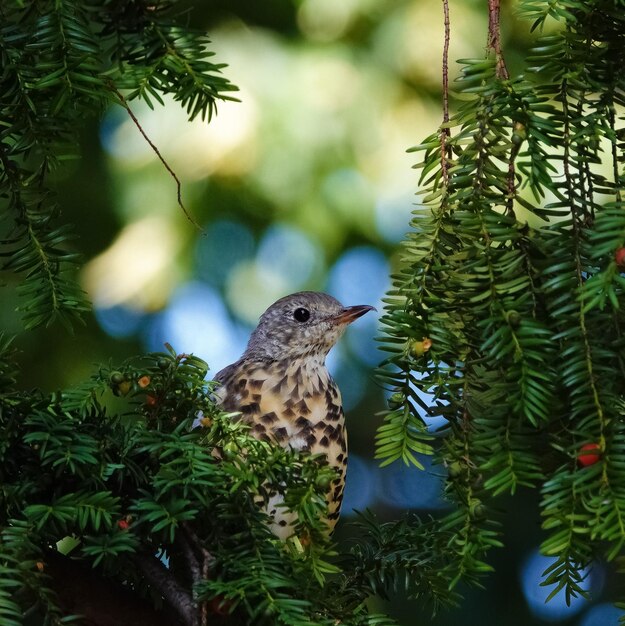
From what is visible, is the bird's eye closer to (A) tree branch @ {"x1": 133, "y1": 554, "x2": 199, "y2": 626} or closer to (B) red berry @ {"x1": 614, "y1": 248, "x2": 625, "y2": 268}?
(A) tree branch @ {"x1": 133, "y1": 554, "x2": 199, "y2": 626}

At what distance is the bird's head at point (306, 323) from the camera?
272 cm

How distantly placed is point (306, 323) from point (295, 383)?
0.99 feet

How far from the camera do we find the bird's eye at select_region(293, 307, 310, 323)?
2.76m

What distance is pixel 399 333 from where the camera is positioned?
1.29 metres

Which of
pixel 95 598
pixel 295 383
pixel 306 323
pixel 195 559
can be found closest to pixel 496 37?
pixel 195 559

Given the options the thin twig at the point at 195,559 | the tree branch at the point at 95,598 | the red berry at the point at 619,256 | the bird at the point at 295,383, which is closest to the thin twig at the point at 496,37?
the red berry at the point at 619,256

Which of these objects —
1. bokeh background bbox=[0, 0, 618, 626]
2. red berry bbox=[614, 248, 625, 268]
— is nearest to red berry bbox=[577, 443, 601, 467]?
red berry bbox=[614, 248, 625, 268]

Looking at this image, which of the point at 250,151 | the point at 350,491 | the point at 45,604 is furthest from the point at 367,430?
the point at 45,604

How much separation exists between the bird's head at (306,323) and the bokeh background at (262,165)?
13 cm

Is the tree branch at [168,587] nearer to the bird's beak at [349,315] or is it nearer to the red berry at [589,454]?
the red berry at [589,454]

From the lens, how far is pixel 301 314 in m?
2.76

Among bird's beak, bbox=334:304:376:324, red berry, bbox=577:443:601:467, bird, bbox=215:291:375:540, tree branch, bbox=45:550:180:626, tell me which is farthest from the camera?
bird's beak, bbox=334:304:376:324

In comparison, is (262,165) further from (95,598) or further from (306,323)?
(95,598)

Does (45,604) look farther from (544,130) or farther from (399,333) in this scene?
(544,130)
